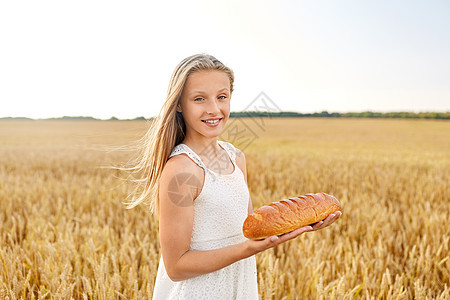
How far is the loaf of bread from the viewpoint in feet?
4.16

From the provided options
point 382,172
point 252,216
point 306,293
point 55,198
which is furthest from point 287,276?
point 382,172

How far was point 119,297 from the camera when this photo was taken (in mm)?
2236

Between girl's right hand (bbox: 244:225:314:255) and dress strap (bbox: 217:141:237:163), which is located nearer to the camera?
girl's right hand (bbox: 244:225:314:255)

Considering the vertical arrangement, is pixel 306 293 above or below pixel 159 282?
below

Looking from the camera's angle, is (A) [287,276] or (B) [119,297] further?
(A) [287,276]

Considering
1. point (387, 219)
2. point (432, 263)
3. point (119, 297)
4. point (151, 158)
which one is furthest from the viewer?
point (387, 219)

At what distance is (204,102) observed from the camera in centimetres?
148

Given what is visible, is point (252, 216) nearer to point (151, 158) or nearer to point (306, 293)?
point (151, 158)

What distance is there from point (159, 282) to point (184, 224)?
1.41 feet

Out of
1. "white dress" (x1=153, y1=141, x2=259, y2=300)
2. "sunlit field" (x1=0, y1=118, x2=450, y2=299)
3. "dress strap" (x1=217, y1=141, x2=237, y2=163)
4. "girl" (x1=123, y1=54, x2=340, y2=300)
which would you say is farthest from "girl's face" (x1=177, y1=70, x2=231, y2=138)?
"sunlit field" (x1=0, y1=118, x2=450, y2=299)

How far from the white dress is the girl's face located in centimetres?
12

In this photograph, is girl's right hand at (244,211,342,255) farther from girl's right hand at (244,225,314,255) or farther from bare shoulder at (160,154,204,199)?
bare shoulder at (160,154,204,199)

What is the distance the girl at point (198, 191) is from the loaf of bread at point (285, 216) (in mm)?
41

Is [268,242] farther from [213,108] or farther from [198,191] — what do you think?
[213,108]
